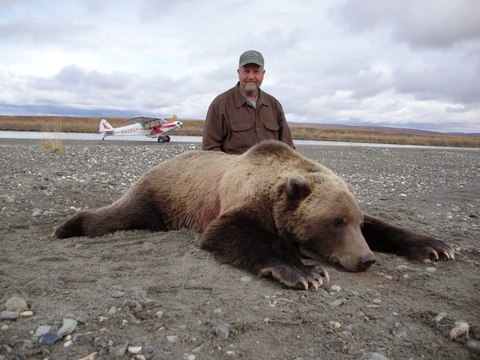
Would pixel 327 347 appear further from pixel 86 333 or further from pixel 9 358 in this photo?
pixel 9 358

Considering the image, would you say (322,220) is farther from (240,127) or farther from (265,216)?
(240,127)

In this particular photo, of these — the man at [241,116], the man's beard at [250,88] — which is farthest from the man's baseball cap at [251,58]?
the man's beard at [250,88]

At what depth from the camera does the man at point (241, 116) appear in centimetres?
718

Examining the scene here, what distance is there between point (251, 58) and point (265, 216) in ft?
11.5

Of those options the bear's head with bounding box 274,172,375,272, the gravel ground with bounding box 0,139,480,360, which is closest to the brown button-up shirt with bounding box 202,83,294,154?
the gravel ground with bounding box 0,139,480,360

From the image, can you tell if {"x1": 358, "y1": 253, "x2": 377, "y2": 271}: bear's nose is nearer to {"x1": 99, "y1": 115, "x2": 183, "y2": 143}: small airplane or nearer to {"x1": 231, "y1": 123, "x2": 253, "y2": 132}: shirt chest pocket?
{"x1": 231, "y1": 123, "x2": 253, "y2": 132}: shirt chest pocket

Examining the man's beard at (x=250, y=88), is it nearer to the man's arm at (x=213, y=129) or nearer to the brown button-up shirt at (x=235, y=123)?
the brown button-up shirt at (x=235, y=123)

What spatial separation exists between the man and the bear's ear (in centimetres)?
310

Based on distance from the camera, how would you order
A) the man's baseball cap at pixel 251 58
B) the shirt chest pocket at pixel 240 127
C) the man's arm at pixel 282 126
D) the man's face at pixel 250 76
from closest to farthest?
1. the man's baseball cap at pixel 251 58
2. the man's face at pixel 250 76
3. the shirt chest pocket at pixel 240 127
4. the man's arm at pixel 282 126

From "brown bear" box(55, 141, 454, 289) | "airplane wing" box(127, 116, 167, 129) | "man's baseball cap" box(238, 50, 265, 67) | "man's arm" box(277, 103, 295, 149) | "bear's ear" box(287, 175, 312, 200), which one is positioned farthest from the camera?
"airplane wing" box(127, 116, 167, 129)

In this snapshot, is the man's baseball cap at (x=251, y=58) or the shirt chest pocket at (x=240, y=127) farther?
the shirt chest pocket at (x=240, y=127)

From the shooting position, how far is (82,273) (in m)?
3.90

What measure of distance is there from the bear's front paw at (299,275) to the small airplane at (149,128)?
30.6m

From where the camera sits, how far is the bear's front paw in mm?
3609
